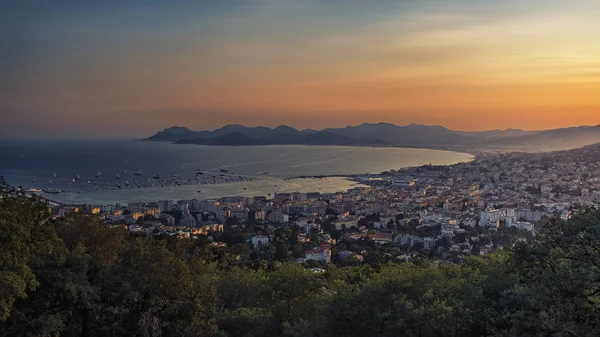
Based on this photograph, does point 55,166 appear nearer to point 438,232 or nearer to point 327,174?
point 327,174

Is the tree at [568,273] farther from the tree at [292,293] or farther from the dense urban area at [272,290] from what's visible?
the tree at [292,293]

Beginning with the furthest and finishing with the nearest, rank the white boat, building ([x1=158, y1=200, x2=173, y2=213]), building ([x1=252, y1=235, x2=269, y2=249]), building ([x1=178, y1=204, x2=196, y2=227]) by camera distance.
→ the white boat
building ([x1=158, y1=200, x2=173, y2=213])
building ([x1=178, y1=204, x2=196, y2=227])
building ([x1=252, y1=235, x2=269, y2=249])

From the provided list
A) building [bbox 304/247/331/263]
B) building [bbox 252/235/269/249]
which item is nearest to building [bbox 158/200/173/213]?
building [bbox 252/235/269/249]

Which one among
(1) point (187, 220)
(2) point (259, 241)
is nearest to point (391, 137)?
(1) point (187, 220)

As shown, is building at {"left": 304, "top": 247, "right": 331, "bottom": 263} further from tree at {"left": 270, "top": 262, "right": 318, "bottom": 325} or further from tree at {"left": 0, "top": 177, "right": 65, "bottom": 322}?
tree at {"left": 0, "top": 177, "right": 65, "bottom": 322}

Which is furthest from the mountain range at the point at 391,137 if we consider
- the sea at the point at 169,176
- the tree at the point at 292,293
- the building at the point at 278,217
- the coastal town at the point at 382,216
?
the tree at the point at 292,293

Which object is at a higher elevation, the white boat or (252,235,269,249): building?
the white boat

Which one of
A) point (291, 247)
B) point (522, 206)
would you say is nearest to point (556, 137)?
point (522, 206)
